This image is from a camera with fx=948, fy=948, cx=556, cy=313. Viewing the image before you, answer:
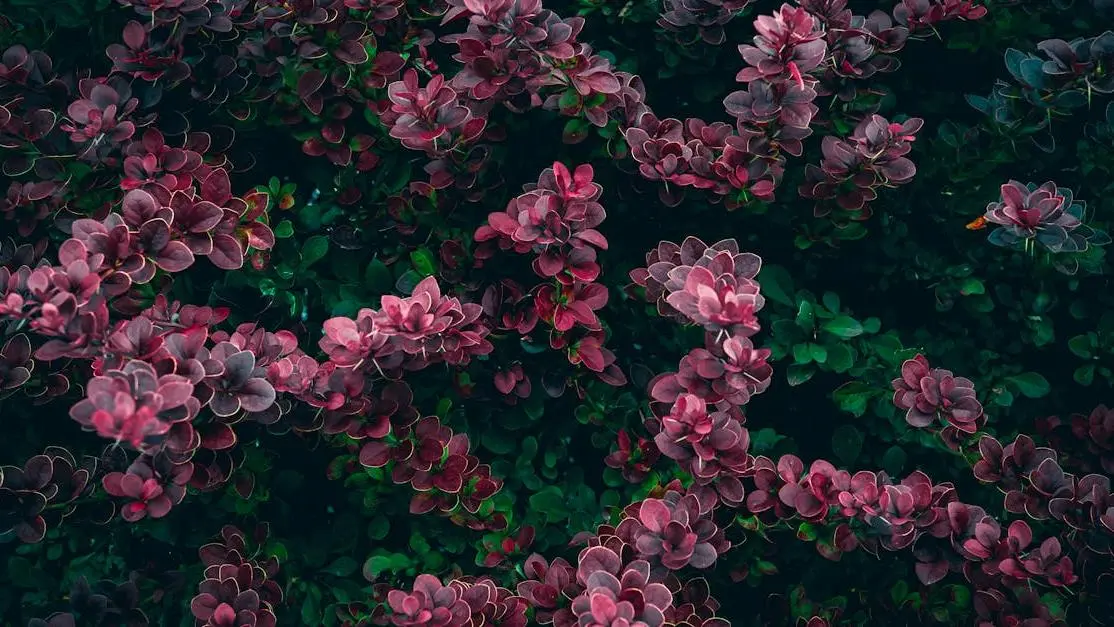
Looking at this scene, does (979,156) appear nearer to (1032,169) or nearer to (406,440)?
(1032,169)

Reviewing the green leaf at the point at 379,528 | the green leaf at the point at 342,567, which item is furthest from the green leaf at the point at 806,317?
the green leaf at the point at 342,567

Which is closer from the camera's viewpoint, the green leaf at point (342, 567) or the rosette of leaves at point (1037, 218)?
the rosette of leaves at point (1037, 218)

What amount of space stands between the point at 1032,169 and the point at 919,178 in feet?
0.89

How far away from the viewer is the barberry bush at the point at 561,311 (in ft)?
5.69

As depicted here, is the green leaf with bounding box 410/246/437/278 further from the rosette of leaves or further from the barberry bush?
the rosette of leaves

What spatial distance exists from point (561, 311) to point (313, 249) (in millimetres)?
584

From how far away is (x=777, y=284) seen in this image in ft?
6.91

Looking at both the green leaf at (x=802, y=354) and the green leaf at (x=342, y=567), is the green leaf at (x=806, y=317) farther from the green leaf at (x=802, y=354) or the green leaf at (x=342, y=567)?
the green leaf at (x=342, y=567)

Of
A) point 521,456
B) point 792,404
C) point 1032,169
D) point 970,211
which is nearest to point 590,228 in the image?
point 521,456

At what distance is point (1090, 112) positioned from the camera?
2.18 m

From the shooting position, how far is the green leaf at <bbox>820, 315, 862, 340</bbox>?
2.01m

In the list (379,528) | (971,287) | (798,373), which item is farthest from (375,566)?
(971,287)

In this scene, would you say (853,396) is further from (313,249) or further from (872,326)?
(313,249)

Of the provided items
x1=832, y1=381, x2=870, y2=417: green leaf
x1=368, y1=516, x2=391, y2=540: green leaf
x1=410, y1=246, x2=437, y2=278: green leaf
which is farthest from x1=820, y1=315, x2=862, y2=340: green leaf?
x1=368, y1=516, x2=391, y2=540: green leaf
